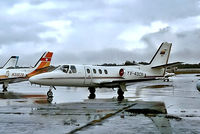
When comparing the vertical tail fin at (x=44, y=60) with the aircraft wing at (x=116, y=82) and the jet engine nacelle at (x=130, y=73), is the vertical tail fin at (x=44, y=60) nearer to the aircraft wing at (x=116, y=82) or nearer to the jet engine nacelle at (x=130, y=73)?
the jet engine nacelle at (x=130, y=73)

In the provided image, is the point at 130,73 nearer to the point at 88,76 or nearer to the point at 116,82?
the point at 116,82

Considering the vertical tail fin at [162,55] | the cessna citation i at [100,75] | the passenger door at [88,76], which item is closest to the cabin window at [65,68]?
the cessna citation i at [100,75]

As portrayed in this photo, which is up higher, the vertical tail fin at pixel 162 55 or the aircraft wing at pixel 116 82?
the vertical tail fin at pixel 162 55

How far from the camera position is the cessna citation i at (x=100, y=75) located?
2020 cm

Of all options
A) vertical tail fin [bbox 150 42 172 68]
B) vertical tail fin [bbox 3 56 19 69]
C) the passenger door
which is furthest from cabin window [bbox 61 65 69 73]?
vertical tail fin [bbox 3 56 19 69]

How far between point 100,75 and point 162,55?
266 inches

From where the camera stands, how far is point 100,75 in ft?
74.6

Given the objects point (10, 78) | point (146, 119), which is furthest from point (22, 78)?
point (146, 119)

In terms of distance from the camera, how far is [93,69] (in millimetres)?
22609

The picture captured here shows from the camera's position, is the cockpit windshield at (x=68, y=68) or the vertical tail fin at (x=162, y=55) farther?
the vertical tail fin at (x=162, y=55)

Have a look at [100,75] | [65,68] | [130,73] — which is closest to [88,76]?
[100,75]

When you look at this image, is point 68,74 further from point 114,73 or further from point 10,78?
point 10,78

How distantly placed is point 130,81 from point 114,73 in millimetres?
2590

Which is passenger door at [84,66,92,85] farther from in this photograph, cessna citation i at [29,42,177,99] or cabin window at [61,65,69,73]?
cabin window at [61,65,69,73]
